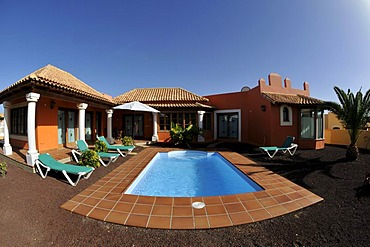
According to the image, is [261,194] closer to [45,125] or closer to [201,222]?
[201,222]

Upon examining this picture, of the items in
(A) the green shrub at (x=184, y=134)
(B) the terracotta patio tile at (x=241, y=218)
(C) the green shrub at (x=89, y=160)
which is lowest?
(B) the terracotta patio tile at (x=241, y=218)

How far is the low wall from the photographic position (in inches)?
467

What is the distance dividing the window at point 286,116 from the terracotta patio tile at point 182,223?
445 inches

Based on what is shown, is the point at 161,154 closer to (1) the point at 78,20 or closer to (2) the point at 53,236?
(2) the point at 53,236

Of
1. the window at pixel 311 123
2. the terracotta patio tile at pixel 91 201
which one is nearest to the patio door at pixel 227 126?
the window at pixel 311 123

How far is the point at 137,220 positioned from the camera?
11.3 feet

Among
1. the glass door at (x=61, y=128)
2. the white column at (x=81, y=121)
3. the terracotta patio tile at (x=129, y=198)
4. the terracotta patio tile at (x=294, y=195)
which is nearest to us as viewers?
the terracotta patio tile at (x=129, y=198)

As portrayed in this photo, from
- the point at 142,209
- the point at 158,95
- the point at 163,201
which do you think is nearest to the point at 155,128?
the point at 158,95

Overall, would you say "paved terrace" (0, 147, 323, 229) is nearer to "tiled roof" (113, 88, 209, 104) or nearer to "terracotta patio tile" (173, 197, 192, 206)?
"terracotta patio tile" (173, 197, 192, 206)

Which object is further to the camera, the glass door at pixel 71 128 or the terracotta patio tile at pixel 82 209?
the glass door at pixel 71 128

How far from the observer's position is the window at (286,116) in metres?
12.1

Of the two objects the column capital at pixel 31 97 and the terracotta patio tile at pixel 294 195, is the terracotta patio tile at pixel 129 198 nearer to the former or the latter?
the terracotta patio tile at pixel 294 195

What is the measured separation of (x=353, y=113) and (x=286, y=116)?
455 cm

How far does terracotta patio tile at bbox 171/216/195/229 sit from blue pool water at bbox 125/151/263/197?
1731mm
